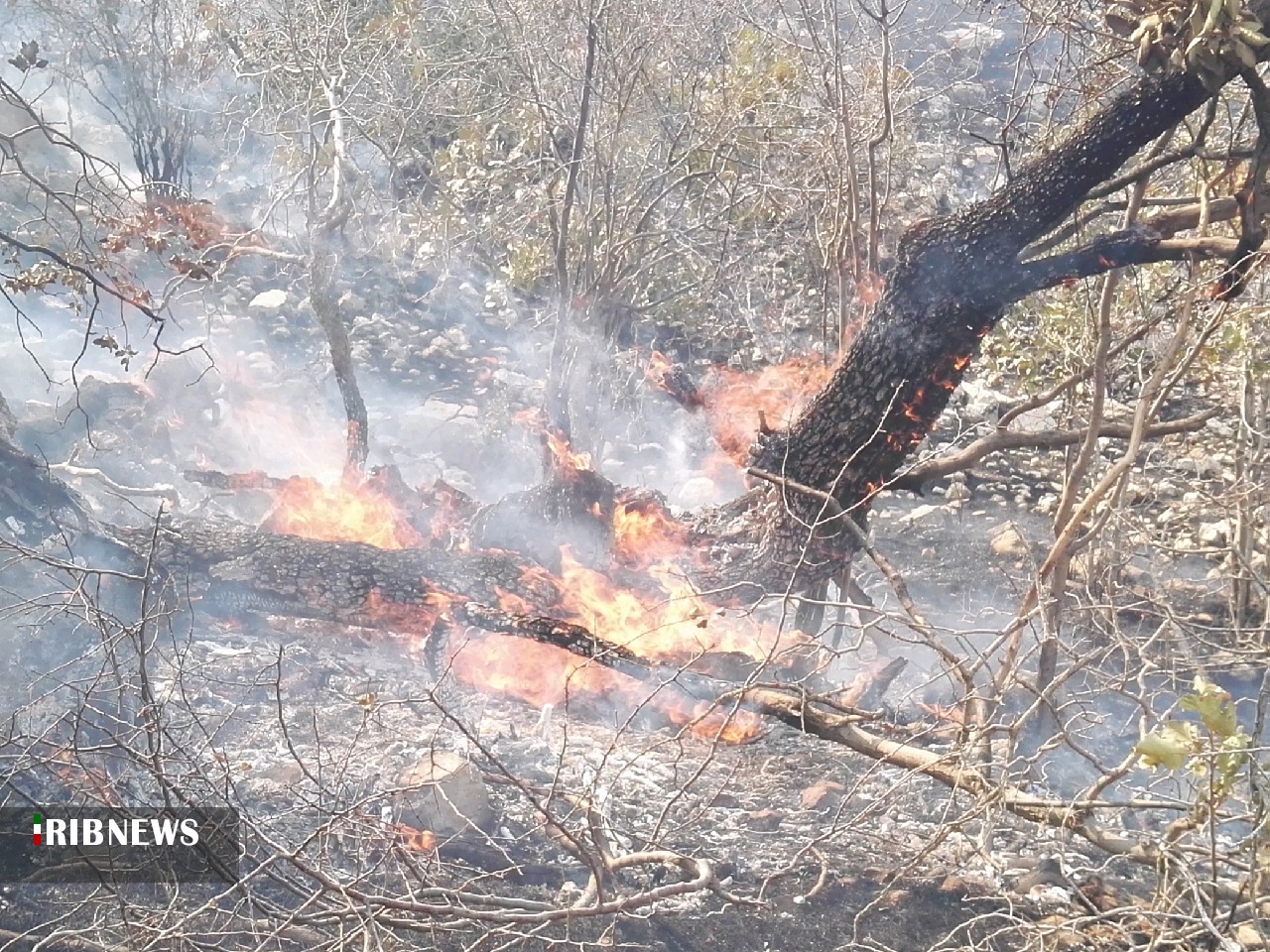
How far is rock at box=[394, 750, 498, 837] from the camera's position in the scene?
416 cm

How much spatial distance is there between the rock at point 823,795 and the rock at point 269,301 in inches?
365

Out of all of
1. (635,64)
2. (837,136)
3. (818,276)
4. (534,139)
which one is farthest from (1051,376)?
(534,139)

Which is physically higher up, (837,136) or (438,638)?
(837,136)

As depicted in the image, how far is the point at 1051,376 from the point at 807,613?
2.38 m

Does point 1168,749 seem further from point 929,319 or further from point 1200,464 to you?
point 1200,464

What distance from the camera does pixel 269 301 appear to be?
1152cm

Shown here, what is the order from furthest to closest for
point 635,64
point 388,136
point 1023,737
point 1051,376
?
point 388,136, point 635,64, point 1051,376, point 1023,737

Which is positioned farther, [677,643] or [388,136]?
[388,136]

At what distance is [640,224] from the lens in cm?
727

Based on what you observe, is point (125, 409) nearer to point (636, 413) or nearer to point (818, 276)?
point (636, 413)

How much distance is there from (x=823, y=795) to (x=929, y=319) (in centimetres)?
235

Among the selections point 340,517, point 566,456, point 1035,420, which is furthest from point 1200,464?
point 340,517

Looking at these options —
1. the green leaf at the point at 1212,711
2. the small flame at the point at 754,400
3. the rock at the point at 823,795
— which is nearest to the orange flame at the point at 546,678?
the rock at the point at 823,795

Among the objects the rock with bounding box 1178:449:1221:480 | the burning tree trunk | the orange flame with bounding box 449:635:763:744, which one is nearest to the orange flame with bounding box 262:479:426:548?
the orange flame with bounding box 449:635:763:744
